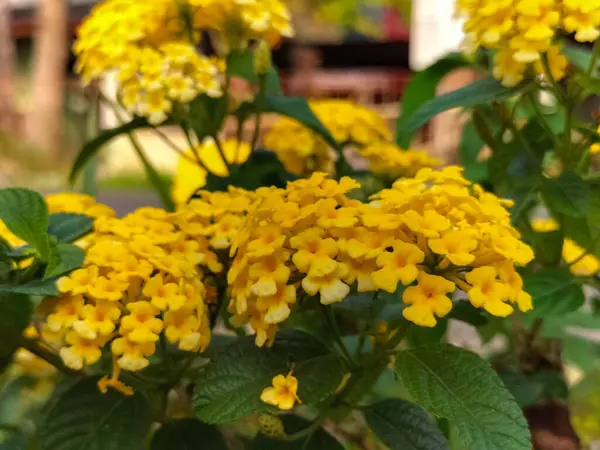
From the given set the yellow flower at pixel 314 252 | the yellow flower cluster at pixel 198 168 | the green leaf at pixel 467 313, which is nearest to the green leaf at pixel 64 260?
the yellow flower at pixel 314 252

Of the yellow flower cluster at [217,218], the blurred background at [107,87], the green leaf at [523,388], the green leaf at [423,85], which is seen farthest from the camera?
the blurred background at [107,87]

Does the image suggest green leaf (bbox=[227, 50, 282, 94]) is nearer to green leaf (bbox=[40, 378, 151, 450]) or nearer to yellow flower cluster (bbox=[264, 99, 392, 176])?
yellow flower cluster (bbox=[264, 99, 392, 176])

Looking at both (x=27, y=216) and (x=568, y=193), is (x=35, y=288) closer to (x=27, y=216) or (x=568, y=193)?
(x=27, y=216)

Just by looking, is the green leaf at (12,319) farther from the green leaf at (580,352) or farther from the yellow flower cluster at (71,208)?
the green leaf at (580,352)

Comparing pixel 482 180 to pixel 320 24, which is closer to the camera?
pixel 482 180

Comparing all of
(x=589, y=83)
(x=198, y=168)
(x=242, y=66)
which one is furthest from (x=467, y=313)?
(x=198, y=168)

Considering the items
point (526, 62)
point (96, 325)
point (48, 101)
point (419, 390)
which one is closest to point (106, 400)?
point (96, 325)

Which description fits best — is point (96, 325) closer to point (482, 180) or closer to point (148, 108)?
point (148, 108)
